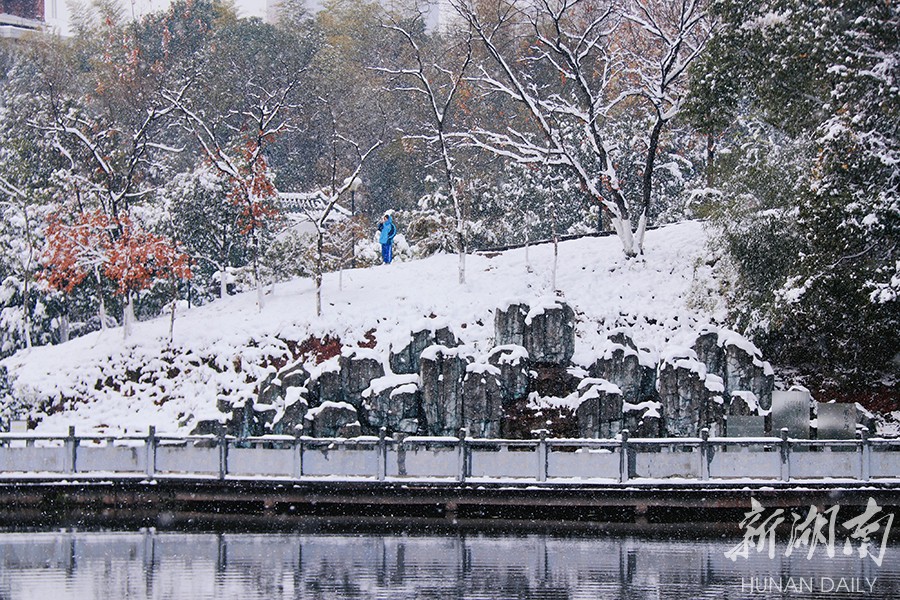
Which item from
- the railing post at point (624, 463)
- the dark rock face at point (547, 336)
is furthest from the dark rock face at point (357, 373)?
the railing post at point (624, 463)

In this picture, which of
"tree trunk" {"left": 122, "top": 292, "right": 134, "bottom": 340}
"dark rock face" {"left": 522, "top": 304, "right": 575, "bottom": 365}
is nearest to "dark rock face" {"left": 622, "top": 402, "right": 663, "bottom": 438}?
"dark rock face" {"left": 522, "top": 304, "right": 575, "bottom": 365}

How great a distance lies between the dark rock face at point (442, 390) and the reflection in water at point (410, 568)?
8.37 metres

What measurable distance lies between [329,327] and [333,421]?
26.2 ft

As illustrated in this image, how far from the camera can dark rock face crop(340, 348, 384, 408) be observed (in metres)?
34.8

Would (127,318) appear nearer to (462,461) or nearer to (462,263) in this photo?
(462,263)

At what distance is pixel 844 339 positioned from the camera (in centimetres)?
3534

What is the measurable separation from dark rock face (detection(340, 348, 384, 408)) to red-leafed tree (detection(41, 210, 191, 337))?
10.3m

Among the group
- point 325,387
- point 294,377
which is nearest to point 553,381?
point 325,387

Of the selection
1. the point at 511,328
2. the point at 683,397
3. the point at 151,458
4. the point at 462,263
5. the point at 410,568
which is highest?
the point at 462,263

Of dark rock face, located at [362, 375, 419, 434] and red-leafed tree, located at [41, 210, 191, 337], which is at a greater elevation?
red-leafed tree, located at [41, 210, 191, 337]

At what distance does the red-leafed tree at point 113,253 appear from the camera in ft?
139

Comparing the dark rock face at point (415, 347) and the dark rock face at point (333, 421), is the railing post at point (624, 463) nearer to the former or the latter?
the dark rock face at point (333, 421)

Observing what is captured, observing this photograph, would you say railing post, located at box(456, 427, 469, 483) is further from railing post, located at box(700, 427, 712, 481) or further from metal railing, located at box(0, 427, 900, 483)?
railing post, located at box(700, 427, 712, 481)

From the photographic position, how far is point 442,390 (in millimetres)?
34312
